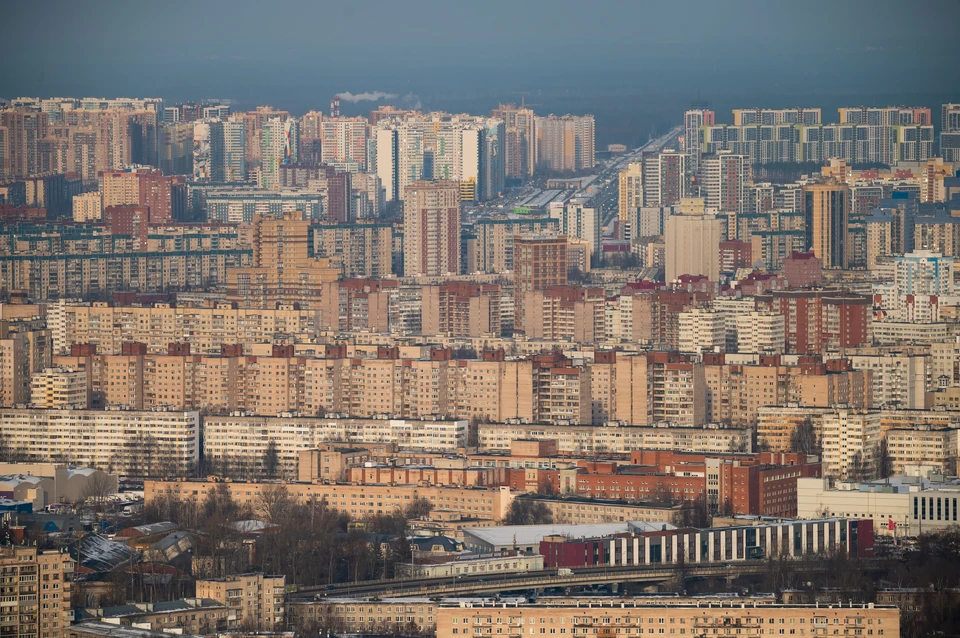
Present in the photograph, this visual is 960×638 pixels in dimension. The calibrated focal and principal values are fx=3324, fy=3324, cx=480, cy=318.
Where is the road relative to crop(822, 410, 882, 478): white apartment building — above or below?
above

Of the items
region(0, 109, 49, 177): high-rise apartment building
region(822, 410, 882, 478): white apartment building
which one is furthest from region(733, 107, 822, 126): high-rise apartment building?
region(822, 410, 882, 478): white apartment building

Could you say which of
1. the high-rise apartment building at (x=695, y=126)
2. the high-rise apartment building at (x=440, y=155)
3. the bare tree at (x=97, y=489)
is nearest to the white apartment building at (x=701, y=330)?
the bare tree at (x=97, y=489)

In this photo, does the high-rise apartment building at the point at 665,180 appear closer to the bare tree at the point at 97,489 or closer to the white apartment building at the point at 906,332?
the white apartment building at the point at 906,332

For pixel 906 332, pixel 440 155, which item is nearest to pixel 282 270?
pixel 906 332

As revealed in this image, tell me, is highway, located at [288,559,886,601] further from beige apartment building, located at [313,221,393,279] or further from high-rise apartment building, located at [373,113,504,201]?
high-rise apartment building, located at [373,113,504,201]

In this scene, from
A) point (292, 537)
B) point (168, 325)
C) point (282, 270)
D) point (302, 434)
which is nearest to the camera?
point (292, 537)

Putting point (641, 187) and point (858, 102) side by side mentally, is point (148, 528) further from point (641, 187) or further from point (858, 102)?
point (858, 102)

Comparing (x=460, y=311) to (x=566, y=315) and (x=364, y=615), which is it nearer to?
(x=566, y=315)
